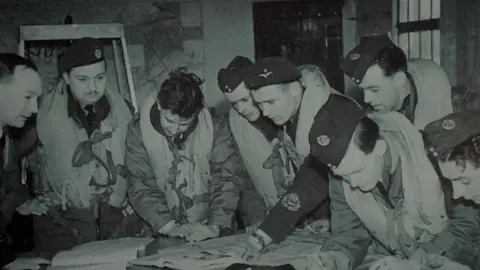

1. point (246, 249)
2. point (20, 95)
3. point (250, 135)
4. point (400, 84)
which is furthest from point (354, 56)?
point (20, 95)

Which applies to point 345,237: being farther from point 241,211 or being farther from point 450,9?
point 450,9

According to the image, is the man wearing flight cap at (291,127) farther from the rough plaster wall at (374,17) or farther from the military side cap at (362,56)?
the rough plaster wall at (374,17)

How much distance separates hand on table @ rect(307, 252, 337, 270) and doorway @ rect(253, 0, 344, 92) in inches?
22.0

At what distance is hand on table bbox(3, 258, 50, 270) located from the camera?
1383mm

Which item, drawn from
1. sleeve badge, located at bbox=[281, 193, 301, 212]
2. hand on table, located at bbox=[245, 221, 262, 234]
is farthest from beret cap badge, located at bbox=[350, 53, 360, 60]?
hand on table, located at bbox=[245, 221, 262, 234]

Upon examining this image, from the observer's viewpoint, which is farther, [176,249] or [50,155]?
[50,155]

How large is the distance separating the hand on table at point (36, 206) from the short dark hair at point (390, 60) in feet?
3.46

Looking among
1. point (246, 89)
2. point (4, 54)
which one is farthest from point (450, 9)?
point (4, 54)

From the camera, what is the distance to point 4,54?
1.61 m

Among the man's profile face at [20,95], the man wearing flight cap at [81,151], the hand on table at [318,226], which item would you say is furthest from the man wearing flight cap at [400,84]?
the man's profile face at [20,95]

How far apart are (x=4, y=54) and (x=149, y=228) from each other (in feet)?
2.20

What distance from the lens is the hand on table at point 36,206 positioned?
1.67 m

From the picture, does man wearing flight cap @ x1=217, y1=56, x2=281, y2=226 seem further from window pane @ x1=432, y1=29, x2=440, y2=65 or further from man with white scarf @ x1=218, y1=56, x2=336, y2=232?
window pane @ x1=432, y1=29, x2=440, y2=65

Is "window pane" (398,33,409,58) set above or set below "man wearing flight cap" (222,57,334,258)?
above
